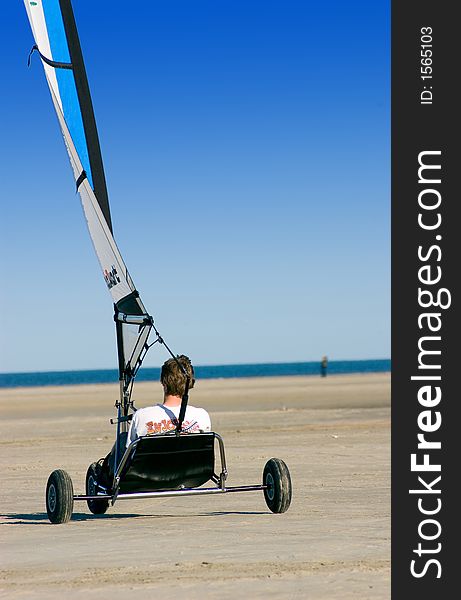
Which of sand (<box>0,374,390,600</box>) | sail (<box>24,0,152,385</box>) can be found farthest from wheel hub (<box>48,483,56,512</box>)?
sail (<box>24,0,152,385</box>)

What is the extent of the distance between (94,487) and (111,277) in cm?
178

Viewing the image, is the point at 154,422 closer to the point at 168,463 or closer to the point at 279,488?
the point at 168,463

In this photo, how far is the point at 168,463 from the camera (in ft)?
27.4

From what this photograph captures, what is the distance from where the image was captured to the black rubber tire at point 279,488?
8484 millimetres

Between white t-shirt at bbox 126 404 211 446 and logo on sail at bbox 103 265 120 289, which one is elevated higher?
logo on sail at bbox 103 265 120 289

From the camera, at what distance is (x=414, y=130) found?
798 cm

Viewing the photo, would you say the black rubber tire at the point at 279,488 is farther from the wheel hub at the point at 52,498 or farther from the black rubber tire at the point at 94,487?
the wheel hub at the point at 52,498

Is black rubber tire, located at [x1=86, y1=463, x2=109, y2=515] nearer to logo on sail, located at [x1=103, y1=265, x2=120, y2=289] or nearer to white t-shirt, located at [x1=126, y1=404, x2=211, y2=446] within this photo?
white t-shirt, located at [x1=126, y1=404, x2=211, y2=446]

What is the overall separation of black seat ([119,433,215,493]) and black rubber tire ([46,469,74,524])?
0.42 meters

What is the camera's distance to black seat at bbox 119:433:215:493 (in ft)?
26.7

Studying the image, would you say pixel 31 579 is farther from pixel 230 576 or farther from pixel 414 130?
pixel 414 130

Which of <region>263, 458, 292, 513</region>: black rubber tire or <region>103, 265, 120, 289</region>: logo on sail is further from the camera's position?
<region>103, 265, 120, 289</region>: logo on sail

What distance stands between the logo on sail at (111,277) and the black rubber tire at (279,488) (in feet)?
6.59

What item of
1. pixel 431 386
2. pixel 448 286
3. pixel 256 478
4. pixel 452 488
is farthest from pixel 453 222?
pixel 256 478
